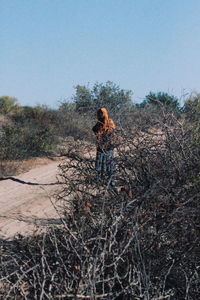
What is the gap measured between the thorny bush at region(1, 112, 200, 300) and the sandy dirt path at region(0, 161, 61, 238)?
6.40 ft

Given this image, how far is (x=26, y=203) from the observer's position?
395 inches

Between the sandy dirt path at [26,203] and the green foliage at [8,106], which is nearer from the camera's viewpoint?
the sandy dirt path at [26,203]

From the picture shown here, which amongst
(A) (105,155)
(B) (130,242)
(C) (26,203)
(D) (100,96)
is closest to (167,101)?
(C) (26,203)

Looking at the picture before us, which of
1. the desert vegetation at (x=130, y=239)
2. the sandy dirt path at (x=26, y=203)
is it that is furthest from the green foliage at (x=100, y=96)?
the desert vegetation at (x=130, y=239)

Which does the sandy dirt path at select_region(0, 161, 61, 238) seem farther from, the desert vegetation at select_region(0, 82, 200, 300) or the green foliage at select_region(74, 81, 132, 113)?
the green foliage at select_region(74, 81, 132, 113)

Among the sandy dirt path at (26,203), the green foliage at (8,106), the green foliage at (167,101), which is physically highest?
the green foliage at (8,106)

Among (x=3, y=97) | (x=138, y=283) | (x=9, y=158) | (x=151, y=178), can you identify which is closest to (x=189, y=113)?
(x=151, y=178)

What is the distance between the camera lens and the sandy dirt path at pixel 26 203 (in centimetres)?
794

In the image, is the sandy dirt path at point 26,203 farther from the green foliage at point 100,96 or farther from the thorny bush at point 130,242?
the green foliage at point 100,96

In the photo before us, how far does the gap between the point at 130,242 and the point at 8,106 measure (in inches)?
1021

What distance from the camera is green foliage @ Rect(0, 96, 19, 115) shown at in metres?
27.1

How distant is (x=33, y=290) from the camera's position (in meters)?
3.49

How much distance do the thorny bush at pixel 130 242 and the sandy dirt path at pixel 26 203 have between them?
1951 millimetres

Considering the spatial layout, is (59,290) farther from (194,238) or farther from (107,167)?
(107,167)
